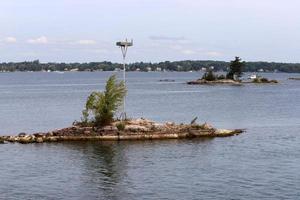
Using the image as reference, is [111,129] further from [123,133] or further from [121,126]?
[123,133]

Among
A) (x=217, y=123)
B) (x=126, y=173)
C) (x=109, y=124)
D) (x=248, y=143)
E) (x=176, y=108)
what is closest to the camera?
(x=126, y=173)

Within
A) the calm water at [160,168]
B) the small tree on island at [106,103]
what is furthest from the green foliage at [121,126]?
the calm water at [160,168]

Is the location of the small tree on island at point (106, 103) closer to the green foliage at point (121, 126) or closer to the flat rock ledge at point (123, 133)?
the flat rock ledge at point (123, 133)

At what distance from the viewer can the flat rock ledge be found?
218 feet

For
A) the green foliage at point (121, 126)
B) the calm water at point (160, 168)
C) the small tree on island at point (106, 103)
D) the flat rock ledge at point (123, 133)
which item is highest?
the small tree on island at point (106, 103)

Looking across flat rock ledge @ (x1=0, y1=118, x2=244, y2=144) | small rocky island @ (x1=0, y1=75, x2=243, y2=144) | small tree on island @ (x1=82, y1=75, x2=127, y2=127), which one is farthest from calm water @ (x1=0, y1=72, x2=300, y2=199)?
small tree on island @ (x1=82, y1=75, x2=127, y2=127)

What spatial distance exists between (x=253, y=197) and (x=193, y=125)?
3204 centimetres

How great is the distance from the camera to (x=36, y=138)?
6588cm

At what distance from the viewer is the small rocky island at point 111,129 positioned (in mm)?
66500

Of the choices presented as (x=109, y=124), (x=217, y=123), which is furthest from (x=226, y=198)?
(x=217, y=123)

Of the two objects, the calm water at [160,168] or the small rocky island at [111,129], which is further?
the small rocky island at [111,129]

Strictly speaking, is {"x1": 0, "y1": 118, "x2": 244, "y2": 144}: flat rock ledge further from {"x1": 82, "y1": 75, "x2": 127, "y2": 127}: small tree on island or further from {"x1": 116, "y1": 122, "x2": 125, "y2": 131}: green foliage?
{"x1": 82, "y1": 75, "x2": 127, "y2": 127}: small tree on island

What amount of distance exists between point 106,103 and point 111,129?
11.8 ft

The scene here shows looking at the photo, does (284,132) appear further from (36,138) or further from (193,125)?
(36,138)
